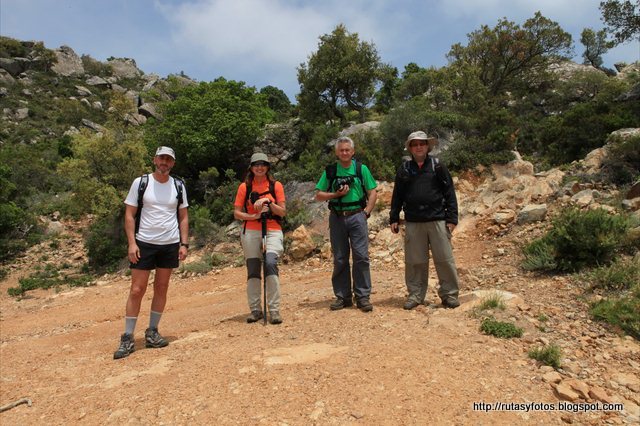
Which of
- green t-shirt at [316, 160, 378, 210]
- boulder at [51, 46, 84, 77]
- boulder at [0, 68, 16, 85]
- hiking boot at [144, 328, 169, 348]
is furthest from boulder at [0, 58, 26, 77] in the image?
green t-shirt at [316, 160, 378, 210]

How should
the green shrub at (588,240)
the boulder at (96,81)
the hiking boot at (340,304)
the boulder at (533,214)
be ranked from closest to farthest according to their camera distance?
the hiking boot at (340,304), the green shrub at (588,240), the boulder at (533,214), the boulder at (96,81)

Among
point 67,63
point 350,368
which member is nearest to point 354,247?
point 350,368

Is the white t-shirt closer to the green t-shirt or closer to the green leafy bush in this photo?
the green t-shirt

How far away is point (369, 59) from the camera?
22.2 metres

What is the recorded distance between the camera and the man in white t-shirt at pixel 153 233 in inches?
164

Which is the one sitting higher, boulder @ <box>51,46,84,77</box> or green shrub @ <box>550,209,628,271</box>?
boulder @ <box>51,46,84,77</box>

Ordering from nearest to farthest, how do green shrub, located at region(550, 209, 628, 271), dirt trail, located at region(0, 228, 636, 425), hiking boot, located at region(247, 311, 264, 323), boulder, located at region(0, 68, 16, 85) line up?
dirt trail, located at region(0, 228, 636, 425) → hiking boot, located at region(247, 311, 264, 323) → green shrub, located at region(550, 209, 628, 271) → boulder, located at region(0, 68, 16, 85)

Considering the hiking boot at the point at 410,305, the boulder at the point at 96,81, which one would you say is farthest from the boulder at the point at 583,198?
the boulder at the point at 96,81

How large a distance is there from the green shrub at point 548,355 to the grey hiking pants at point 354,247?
6.15 ft

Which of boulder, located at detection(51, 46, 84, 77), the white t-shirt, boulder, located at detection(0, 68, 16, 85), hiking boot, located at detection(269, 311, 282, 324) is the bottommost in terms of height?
hiking boot, located at detection(269, 311, 282, 324)

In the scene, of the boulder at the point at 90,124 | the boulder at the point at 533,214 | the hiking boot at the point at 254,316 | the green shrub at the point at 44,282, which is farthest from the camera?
the boulder at the point at 90,124

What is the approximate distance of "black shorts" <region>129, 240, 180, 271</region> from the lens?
4.17m

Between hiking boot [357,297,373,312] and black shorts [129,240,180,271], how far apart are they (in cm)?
208

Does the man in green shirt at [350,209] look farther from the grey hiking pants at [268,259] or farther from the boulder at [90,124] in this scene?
the boulder at [90,124]
